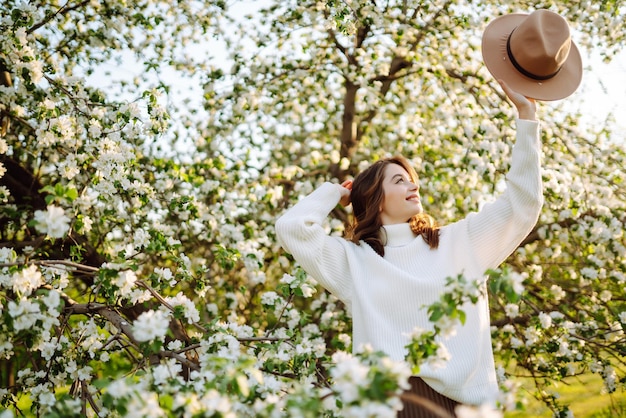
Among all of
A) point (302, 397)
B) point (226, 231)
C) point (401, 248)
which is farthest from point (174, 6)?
point (302, 397)

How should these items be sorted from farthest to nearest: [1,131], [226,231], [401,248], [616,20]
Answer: [616,20] → [226,231] → [1,131] → [401,248]

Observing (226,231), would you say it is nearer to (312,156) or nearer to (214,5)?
Result: (312,156)

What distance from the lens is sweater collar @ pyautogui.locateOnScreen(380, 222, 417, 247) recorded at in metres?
2.37

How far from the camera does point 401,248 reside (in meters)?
2.30

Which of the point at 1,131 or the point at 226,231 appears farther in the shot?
the point at 226,231

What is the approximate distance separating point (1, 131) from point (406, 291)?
2668 millimetres

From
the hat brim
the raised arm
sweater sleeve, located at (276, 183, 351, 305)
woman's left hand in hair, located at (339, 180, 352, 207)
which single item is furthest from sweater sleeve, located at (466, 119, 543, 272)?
woman's left hand in hair, located at (339, 180, 352, 207)

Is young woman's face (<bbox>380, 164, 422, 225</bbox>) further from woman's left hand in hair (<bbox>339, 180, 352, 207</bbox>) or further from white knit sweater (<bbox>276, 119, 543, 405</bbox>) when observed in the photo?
woman's left hand in hair (<bbox>339, 180, 352, 207</bbox>)

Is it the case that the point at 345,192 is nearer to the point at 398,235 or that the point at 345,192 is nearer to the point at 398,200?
the point at 398,200

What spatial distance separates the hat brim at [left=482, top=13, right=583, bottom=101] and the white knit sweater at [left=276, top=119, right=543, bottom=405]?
0.37 meters

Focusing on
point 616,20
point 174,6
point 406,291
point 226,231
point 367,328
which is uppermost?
point 616,20

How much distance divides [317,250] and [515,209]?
2.53 ft

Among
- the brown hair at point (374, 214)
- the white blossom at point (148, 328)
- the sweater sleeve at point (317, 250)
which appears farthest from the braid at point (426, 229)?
the white blossom at point (148, 328)

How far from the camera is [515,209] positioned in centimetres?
213
